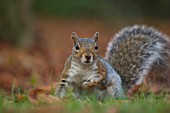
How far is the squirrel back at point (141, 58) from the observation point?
20.5 ft

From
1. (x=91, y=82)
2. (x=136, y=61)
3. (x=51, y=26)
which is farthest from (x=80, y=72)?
(x=51, y=26)

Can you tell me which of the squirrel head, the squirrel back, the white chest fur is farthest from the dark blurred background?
the squirrel head

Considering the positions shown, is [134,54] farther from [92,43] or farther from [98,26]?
[98,26]

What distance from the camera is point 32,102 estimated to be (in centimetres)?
A: 472

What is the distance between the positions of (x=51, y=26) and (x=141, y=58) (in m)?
12.3

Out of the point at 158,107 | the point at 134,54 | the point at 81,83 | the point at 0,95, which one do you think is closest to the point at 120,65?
the point at 134,54

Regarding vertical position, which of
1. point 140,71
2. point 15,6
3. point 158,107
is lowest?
point 158,107

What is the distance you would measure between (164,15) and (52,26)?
3.51 meters

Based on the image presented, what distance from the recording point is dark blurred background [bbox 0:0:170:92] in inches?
369

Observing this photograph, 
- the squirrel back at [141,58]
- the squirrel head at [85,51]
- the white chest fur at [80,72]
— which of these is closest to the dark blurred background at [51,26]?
the squirrel back at [141,58]

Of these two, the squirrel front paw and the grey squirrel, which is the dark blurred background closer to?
the grey squirrel

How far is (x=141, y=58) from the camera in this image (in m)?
6.28

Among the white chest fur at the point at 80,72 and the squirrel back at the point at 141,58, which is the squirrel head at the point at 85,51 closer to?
the white chest fur at the point at 80,72

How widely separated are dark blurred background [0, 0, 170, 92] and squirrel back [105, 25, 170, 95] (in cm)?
99
